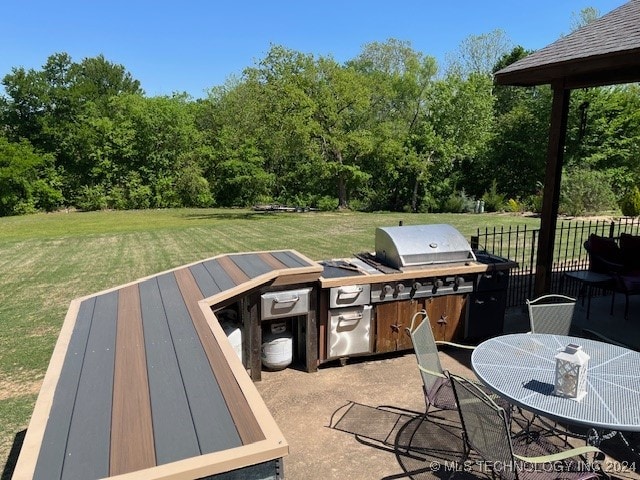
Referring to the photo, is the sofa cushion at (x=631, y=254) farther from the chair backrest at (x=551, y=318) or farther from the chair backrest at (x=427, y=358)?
the chair backrest at (x=427, y=358)

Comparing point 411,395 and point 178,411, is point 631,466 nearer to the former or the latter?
point 411,395

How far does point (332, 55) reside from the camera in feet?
59.6

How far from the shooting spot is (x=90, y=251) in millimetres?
10859

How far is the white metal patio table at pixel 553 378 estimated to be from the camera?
2.35 metres

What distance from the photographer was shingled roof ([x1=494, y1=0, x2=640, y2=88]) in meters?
4.18

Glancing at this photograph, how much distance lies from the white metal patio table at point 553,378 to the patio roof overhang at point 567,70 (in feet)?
8.62

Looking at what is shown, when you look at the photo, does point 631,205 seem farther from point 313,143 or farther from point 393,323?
point 393,323

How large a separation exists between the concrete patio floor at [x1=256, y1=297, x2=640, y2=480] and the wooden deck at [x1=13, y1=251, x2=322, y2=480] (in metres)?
1.17

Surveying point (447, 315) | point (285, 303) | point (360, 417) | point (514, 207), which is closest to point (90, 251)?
point (285, 303)

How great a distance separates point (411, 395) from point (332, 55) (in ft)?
54.7

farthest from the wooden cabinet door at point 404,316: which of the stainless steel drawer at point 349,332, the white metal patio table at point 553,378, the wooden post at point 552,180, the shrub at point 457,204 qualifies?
the shrub at point 457,204

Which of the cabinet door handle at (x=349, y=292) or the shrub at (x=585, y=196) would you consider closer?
the cabinet door handle at (x=349, y=292)

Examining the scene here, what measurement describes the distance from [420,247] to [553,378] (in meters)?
2.15

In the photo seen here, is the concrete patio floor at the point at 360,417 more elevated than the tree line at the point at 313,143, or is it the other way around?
the tree line at the point at 313,143
